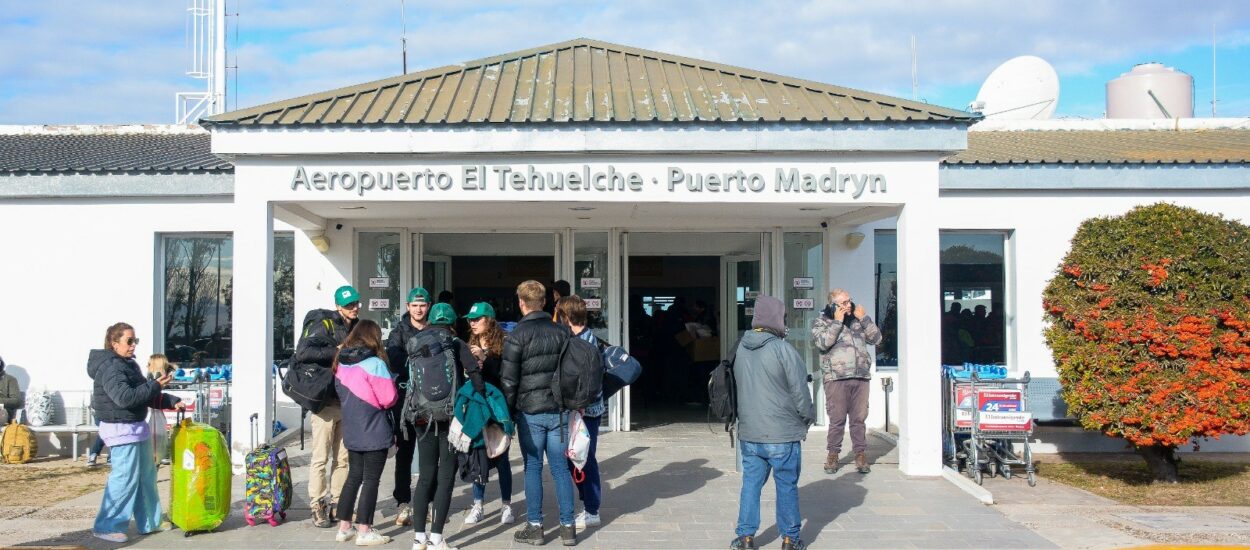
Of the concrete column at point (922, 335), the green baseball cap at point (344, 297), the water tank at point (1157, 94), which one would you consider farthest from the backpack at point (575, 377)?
the water tank at point (1157, 94)

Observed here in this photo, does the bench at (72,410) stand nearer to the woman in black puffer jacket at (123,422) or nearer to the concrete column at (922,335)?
the woman in black puffer jacket at (123,422)

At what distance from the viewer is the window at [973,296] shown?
39.2 ft

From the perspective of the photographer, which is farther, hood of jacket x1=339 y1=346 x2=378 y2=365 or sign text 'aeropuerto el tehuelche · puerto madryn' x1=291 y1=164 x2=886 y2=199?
sign text 'aeropuerto el tehuelche · puerto madryn' x1=291 y1=164 x2=886 y2=199

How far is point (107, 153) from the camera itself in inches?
529

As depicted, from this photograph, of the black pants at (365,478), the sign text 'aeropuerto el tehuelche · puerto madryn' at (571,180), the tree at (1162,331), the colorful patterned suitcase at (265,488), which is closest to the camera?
the black pants at (365,478)

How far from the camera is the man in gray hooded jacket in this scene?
6.25m

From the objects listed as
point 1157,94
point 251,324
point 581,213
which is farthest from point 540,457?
point 1157,94

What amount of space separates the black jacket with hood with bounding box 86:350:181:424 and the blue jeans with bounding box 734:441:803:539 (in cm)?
395

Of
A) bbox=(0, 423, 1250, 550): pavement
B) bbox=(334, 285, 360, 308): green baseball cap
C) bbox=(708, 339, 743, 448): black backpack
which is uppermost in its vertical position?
bbox=(334, 285, 360, 308): green baseball cap

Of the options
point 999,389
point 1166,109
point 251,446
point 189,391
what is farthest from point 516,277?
point 1166,109

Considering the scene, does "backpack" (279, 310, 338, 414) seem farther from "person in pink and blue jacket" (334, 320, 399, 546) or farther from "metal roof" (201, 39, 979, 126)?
"metal roof" (201, 39, 979, 126)

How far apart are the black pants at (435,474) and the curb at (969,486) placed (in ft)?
14.2

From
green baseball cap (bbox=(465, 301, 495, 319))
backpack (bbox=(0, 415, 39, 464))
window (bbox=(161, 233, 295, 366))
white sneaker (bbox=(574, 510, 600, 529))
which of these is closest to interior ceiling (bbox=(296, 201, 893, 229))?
window (bbox=(161, 233, 295, 366))

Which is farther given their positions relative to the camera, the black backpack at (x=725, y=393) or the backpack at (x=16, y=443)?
the backpack at (x=16, y=443)
